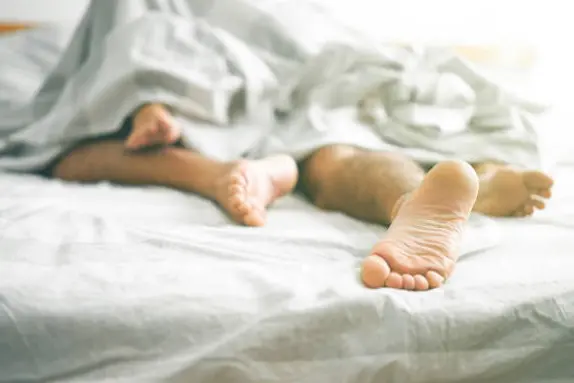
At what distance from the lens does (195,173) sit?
34.9 inches

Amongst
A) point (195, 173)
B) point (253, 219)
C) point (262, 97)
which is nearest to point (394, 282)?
point (253, 219)

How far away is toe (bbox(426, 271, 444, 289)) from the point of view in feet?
1.89

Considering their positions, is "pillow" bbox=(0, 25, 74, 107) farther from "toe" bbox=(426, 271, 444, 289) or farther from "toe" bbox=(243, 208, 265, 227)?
"toe" bbox=(426, 271, 444, 289)

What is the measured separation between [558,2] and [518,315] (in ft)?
4.98

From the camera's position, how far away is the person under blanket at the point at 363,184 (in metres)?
Answer: 0.61

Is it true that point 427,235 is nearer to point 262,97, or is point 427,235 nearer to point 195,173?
point 195,173

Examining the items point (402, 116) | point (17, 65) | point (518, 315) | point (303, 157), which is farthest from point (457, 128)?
point (17, 65)

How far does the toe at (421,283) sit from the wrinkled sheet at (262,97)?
361 millimetres

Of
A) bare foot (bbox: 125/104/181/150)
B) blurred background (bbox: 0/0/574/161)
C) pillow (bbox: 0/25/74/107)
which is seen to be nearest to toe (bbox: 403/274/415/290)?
bare foot (bbox: 125/104/181/150)

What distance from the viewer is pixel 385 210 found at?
76cm

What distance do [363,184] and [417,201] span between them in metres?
0.15

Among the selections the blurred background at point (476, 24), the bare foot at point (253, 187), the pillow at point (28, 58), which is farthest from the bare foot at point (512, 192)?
the blurred background at point (476, 24)

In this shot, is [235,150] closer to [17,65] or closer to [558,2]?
[17,65]

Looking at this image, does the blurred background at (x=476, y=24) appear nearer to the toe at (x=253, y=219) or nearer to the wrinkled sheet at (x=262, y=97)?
the wrinkled sheet at (x=262, y=97)
